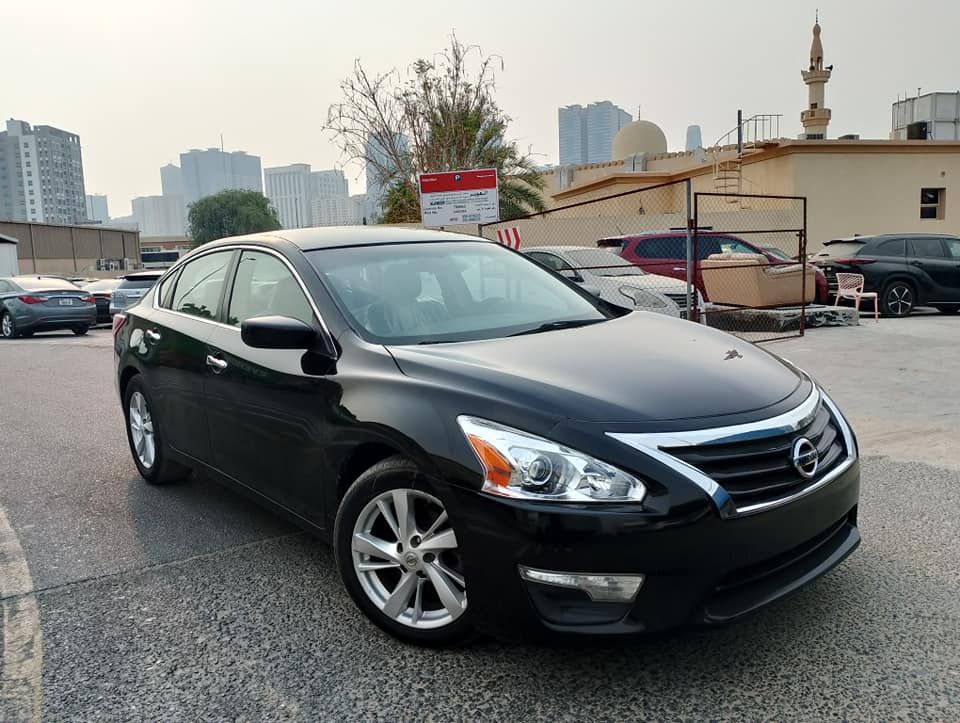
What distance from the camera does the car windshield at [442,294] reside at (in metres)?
3.57

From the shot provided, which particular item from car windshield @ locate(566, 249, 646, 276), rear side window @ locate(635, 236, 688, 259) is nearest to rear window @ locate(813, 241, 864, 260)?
rear side window @ locate(635, 236, 688, 259)

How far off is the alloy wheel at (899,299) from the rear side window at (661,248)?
3.91 meters

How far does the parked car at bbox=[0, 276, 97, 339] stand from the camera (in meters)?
17.8

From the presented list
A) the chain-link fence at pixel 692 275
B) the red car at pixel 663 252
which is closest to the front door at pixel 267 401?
the chain-link fence at pixel 692 275

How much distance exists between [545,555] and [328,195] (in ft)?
510

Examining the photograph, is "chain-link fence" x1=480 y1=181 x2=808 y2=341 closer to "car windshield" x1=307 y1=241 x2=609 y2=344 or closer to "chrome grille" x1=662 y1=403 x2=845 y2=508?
"car windshield" x1=307 y1=241 x2=609 y2=344

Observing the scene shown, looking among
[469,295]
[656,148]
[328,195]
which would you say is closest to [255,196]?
[656,148]

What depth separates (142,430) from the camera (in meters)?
5.31

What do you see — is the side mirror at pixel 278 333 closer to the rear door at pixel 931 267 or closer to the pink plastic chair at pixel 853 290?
the pink plastic chair at pixel 853 290

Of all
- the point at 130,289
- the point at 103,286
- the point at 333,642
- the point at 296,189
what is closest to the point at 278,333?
the point at 333,642

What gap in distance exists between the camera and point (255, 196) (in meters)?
85.2

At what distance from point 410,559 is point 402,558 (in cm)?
4

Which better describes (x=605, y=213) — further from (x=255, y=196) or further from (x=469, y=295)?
(x=255, y=196)

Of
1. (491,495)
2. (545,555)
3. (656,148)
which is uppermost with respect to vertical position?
(656,148)
